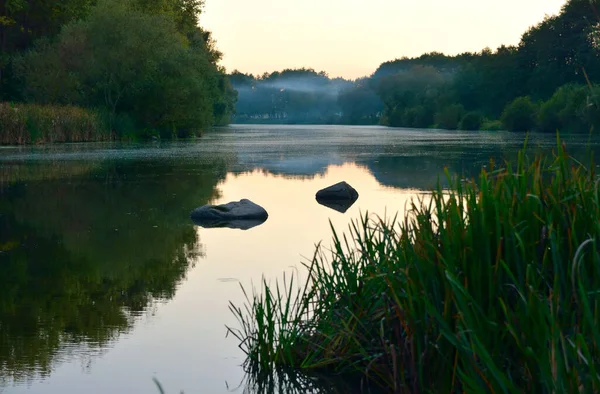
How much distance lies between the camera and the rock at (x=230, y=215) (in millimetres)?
12820

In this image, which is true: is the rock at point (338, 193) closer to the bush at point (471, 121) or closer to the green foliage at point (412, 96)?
the bush at point (471, 121)

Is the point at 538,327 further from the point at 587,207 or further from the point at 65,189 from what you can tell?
the point at 65,189

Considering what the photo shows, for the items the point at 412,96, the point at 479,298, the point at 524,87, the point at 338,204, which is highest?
the point at 524,87

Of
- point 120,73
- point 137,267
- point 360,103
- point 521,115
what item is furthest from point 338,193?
point 360,103

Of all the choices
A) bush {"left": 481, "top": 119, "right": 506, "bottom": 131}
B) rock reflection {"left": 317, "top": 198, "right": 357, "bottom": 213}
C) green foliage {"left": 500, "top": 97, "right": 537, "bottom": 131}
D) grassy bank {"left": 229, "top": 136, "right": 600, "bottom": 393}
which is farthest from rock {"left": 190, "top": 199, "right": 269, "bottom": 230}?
bush {"left": 481, "top": 119, "right": 506, "bottom": 131}

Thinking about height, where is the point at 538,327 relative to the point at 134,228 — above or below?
above

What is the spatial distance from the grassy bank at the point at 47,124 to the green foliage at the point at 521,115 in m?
39.4

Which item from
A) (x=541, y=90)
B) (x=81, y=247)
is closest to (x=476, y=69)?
(x=541, y=90)

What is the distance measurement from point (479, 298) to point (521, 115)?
69027 mm

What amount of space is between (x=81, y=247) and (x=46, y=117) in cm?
2898

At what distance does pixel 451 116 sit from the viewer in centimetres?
9038

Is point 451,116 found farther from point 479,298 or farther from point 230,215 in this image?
point 479,298

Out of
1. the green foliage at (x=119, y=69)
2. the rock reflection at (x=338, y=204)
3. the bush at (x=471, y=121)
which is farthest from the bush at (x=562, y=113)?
the rock reflection at (x=338, y=204)

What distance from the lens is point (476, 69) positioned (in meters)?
101
